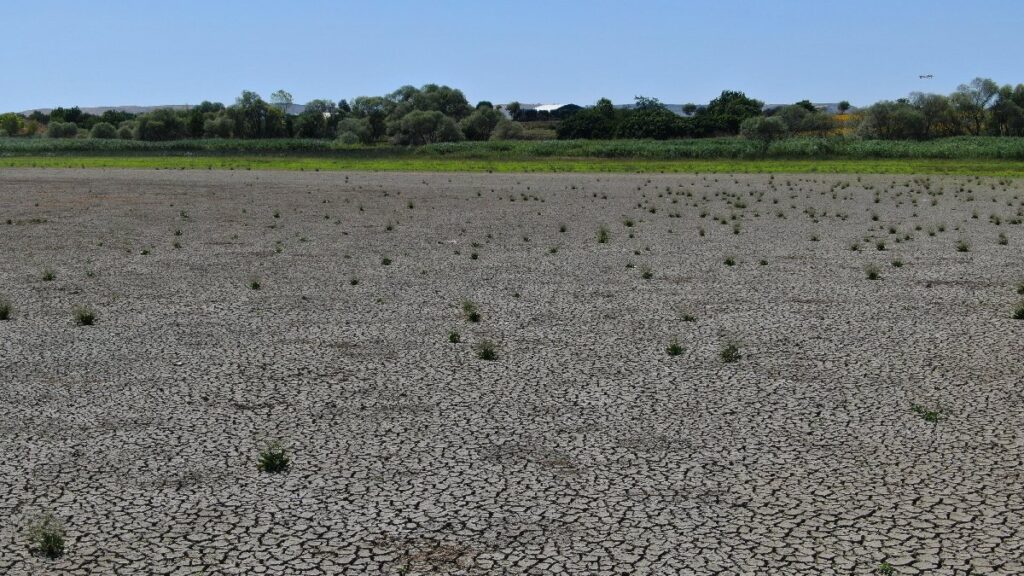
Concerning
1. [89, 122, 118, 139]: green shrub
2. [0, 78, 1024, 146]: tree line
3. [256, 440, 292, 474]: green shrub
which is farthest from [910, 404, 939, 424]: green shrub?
[89, 122, 118, 139]: green shrub

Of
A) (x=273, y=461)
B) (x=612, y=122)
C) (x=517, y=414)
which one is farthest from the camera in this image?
(x=612, y=122)

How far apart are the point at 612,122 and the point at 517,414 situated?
154 metres

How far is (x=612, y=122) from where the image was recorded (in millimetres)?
159125

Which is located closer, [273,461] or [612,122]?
[273,461]

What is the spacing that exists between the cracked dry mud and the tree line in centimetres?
8952

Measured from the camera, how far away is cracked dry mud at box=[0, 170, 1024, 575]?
5637mm

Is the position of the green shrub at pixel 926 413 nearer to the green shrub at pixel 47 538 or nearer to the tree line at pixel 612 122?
the green shrub at pixel 47 538

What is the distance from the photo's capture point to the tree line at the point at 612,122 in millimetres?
117250

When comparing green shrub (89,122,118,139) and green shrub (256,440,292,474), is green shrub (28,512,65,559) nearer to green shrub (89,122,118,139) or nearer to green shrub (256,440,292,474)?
green shrub (256,440,292,474)

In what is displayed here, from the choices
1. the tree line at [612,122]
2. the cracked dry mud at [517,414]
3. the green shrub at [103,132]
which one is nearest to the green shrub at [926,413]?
the cracked dry mud at [517,414]

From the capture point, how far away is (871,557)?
5.41m

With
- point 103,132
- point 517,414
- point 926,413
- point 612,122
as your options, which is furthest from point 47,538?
point 103,132

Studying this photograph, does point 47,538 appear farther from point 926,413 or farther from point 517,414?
point 926,413

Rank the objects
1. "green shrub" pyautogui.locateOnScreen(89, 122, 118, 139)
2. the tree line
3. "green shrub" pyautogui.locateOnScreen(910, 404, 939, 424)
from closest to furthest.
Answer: "green shrub" pyautogui.locateOnScreen(910, 404, 939, 424), the tree line, "green shrub" pyautogui.locateOnScreen(89, 122, 118, 139)
